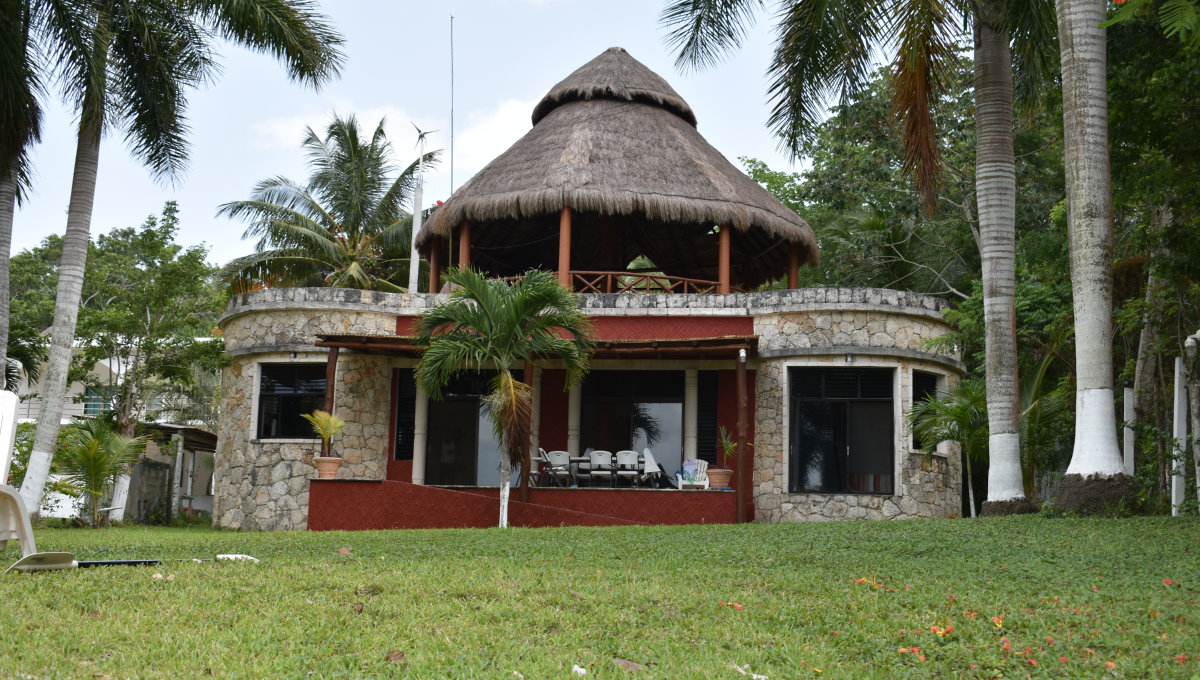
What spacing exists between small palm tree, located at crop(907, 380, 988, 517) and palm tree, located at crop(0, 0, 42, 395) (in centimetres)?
1234

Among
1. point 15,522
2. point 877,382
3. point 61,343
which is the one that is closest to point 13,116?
point 61,343

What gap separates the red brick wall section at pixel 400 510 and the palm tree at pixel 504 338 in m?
0.66

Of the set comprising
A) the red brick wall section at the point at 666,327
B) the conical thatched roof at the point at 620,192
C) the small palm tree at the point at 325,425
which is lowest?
the small palm tree at the point at 325,425

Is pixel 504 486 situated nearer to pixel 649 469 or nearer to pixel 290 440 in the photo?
pixel 649 469

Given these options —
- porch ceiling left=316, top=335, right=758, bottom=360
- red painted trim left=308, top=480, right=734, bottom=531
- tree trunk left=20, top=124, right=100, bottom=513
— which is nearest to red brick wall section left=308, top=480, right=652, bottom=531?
red painted trim left=308, top=480, right=734, bottom=531

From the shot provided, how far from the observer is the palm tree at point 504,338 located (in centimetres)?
1200

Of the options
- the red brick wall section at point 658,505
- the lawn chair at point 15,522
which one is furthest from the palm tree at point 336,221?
the lawn chair at point 15,522

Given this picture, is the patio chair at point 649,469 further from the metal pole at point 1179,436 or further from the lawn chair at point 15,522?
the lawn chair at point 15,522

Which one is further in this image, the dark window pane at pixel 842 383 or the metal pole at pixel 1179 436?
the dark window pane at pixel 842 383

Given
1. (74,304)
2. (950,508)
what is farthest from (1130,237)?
(74,304)

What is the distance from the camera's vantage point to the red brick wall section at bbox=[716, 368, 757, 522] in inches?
569

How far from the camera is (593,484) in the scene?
1491 centimetres

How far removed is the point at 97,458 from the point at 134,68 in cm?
589

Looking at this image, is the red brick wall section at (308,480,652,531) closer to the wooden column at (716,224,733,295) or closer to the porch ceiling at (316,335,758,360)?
the porch ceiling at (316,335,758,360)
